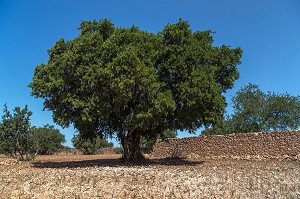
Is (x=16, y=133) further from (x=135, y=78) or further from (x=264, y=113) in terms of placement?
(x=264, y=113)


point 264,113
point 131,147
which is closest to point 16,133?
point 131,147

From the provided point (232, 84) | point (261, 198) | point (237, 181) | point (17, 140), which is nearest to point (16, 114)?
point (17, 140)

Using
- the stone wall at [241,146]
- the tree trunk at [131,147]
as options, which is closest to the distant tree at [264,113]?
the stone wall at [241,146]

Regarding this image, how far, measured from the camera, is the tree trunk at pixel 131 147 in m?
22.7

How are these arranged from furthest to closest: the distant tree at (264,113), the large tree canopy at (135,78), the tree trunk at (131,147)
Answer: the distant tree at (264,113) < the tree trunk at (131,147) < the large tree canopy at (135,78)

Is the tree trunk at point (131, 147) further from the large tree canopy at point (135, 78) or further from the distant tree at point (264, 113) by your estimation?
the distant tree at point (264, 113)

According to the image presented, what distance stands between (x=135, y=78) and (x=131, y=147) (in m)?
6.82

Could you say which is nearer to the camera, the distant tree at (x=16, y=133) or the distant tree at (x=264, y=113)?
the distant tree at (x=16, y=133)

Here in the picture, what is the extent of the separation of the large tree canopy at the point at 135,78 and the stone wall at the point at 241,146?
6.31m

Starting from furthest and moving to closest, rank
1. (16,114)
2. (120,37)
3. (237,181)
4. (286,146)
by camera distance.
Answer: (16,114), (286,146), (120,37), (237,181)

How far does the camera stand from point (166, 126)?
22.3m

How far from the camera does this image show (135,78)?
59.5 feet

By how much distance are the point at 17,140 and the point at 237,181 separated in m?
20.5

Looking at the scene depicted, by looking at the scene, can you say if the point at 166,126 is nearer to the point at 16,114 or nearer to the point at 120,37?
the point at 120,37
